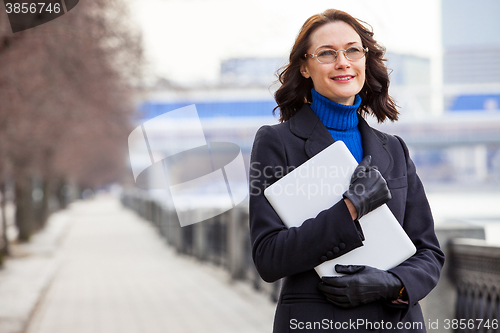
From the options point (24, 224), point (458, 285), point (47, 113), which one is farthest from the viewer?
point (24, 224)

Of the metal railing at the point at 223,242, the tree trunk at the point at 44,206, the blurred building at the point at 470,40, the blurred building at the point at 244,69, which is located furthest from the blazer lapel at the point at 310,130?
the blurred building at the point at 470,40

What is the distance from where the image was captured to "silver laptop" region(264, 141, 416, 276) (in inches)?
74.1

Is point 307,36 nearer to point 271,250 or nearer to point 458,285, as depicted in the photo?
point 271,250

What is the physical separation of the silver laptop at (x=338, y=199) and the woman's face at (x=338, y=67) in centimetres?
23

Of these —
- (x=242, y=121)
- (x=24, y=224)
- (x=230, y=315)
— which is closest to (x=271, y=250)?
(x=230, y=315)

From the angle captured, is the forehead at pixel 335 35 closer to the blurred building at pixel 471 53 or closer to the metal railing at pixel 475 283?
the metal railing at pixel 475 283

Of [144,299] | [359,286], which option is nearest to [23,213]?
[144,299]

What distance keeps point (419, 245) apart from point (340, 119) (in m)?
Answer: 0.50

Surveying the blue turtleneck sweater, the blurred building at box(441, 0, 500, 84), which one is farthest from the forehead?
the blurred building at box(441, 0, 500, 84)

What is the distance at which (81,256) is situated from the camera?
605 inches

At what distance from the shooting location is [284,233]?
73.5 inches

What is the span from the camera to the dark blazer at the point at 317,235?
1.83 metres

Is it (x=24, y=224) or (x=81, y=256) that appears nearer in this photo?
(x=81, y=256)

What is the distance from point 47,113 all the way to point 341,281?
467 inches
